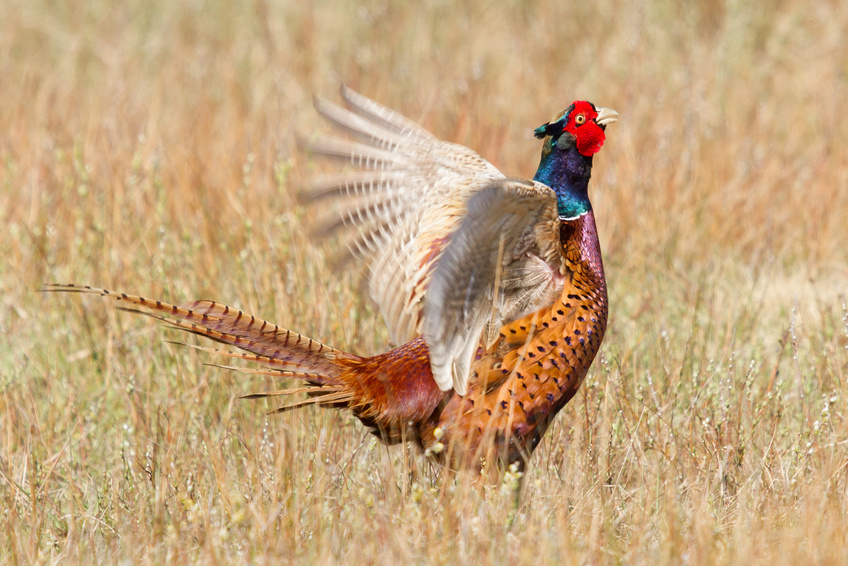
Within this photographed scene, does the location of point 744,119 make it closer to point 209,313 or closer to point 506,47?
point 506,47

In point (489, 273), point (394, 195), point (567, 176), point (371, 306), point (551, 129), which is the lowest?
point (371, 306)

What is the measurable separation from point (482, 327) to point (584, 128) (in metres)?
0.71

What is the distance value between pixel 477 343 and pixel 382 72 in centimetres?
348

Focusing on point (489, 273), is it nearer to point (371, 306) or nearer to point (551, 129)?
point (551, 129)

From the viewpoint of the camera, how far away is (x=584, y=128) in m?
3.07

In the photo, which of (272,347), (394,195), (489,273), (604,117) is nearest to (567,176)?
(604,117)

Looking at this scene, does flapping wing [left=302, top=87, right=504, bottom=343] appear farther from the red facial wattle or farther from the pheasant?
the red facial wattle

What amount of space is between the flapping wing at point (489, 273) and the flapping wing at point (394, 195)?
0.37 metres

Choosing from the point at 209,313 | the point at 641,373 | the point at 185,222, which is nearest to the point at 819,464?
the point at 641,373

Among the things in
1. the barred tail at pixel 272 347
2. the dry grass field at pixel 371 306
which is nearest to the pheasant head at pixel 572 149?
the dry grass field at pixel 371 306

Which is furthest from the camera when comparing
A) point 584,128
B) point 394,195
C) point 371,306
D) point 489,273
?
point 371,306

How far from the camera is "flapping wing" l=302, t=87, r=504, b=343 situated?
10.7ft

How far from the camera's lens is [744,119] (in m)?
5.83

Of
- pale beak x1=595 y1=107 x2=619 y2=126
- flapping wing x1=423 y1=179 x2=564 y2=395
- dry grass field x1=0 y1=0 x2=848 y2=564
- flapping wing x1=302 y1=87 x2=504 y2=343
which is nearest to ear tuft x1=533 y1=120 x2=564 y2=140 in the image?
pale beak x1=595 y1=107 x2=619 y2=126
